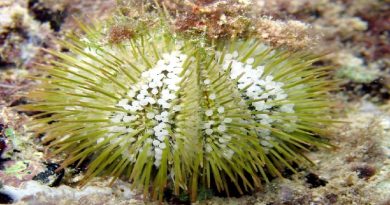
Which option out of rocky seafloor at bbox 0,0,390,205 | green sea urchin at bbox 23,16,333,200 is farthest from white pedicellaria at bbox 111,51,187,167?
rocky seafloor at bbox 0,0,390,205

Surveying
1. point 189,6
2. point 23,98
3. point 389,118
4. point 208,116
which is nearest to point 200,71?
point 208,116

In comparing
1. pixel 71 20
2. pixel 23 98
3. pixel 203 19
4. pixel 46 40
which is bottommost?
pixel 23 98

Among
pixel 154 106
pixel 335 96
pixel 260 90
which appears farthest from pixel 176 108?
pixel 335 96

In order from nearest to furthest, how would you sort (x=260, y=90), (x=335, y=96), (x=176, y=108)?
(x=176, y=108)
(x=260, y=90)
(x=335, y=96)

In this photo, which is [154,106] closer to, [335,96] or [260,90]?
[260,90]

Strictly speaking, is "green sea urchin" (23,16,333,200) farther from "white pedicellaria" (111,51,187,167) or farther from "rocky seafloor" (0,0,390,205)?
"rocky seafloor" (0,0,390,205)

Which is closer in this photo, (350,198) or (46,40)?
(350,198)

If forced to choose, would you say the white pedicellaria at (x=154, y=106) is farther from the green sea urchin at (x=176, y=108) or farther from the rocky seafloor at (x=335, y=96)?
the rocky seafloor at (x=335, y=96)

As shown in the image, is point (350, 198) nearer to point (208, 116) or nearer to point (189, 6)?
point (208, 116)
